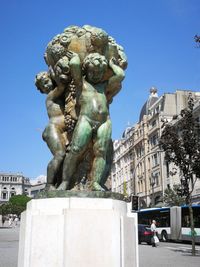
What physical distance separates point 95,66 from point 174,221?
26.0 meters

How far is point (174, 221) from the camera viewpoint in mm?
29438

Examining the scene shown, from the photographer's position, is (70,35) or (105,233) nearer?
(105,233)

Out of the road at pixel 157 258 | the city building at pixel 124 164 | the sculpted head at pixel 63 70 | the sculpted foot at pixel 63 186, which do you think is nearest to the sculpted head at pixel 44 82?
the sculpted head at pixel 63 70

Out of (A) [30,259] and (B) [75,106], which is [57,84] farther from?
(A) [30,259]

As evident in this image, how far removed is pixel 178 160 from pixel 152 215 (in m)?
15.6

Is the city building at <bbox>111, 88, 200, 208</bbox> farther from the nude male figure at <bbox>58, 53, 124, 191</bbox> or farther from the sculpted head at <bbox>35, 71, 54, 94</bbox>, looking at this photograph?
the nude male figure at <bbox>58, 53, 124, 191</bbox>

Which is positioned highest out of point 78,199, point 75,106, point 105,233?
point 75,106

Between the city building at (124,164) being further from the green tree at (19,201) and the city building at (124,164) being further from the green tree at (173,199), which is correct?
the green tree at (19,201)

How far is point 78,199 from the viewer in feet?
15.7

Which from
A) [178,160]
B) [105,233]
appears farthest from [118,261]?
[178,160]

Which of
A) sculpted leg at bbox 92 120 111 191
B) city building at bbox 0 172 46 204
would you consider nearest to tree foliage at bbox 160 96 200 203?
sculpted leg at bbox 92 120 111 191

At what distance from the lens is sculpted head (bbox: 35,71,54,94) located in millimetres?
5896

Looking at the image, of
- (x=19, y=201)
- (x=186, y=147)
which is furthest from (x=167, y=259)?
(x=19, y=201)

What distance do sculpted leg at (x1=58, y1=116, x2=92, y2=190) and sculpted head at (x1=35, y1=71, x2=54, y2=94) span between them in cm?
98
